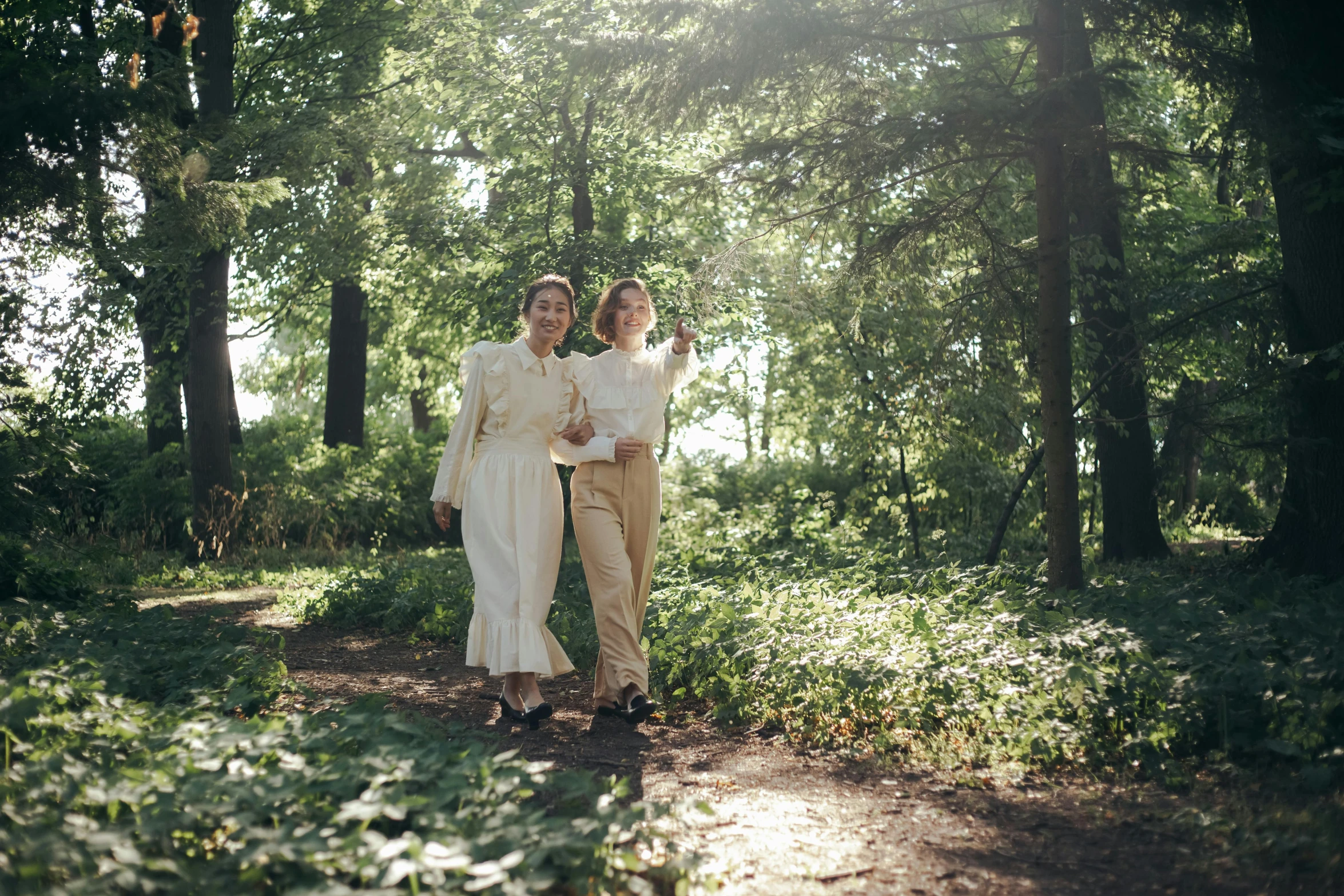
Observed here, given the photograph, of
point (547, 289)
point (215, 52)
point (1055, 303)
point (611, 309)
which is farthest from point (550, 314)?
point (215, 52)

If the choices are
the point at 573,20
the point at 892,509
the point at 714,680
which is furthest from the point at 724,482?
the point at 714,680

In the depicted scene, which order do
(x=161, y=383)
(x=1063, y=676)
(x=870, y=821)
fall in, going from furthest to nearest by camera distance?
1. (x=161, y=383)
2. (x=1063, y=676)
3. (x=870, y=821)

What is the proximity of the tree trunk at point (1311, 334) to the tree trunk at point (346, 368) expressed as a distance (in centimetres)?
1478

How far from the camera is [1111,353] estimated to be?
9.41 m

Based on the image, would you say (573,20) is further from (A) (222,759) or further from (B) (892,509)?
(A) (222,759)

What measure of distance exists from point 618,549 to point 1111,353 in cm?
604

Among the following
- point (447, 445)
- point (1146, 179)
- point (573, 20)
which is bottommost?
point (447, 445)

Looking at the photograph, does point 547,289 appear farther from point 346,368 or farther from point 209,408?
point 346,368

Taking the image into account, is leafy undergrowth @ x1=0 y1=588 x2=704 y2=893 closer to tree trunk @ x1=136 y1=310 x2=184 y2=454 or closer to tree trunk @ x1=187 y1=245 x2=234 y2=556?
tree trunk @ x1=187 y1=245 x2=234 y2=556

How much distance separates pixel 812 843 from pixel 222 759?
6.00 feet

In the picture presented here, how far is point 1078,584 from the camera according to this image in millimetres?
6902

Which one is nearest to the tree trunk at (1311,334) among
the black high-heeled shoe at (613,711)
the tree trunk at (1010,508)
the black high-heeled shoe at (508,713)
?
the tree trunk at (1010,508)

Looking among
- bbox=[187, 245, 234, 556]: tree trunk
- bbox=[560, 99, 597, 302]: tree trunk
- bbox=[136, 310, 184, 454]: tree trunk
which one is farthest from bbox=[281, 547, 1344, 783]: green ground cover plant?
bbox=[136, 310, 184, 454]: tree trunk

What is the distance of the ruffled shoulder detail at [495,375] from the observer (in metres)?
5.28
